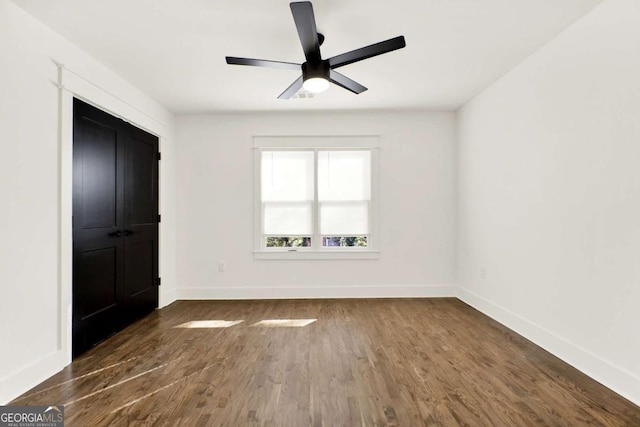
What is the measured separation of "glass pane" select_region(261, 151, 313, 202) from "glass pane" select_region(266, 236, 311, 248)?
0.56m

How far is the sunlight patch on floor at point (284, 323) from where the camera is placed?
3.80m

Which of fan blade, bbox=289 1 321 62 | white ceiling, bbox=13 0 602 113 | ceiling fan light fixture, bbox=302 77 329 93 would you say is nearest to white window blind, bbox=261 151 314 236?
white ceiling, bbox=13 0 602 113

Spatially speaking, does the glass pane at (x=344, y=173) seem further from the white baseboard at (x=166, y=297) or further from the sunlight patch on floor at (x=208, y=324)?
the white baseboard at (x=166, y=297)

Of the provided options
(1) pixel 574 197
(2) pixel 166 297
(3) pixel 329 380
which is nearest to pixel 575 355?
(1) pixel 574 197

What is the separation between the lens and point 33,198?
2.55 meters

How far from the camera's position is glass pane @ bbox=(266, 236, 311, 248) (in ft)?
17.1

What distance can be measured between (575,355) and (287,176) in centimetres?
380

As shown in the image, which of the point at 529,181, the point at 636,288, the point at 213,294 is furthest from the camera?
the point at 213,294

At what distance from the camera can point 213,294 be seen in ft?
16.7

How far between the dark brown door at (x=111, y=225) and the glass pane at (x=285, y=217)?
147cm

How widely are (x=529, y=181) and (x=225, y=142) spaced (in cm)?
380

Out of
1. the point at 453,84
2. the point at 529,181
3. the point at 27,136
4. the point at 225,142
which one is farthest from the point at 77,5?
the point at 529,181

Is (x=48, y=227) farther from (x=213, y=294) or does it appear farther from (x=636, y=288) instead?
(x=636, y=288)

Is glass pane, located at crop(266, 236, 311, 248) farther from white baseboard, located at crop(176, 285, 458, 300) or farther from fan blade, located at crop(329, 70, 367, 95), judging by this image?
fan blade, located at crop(329, 70, 367, 95)
